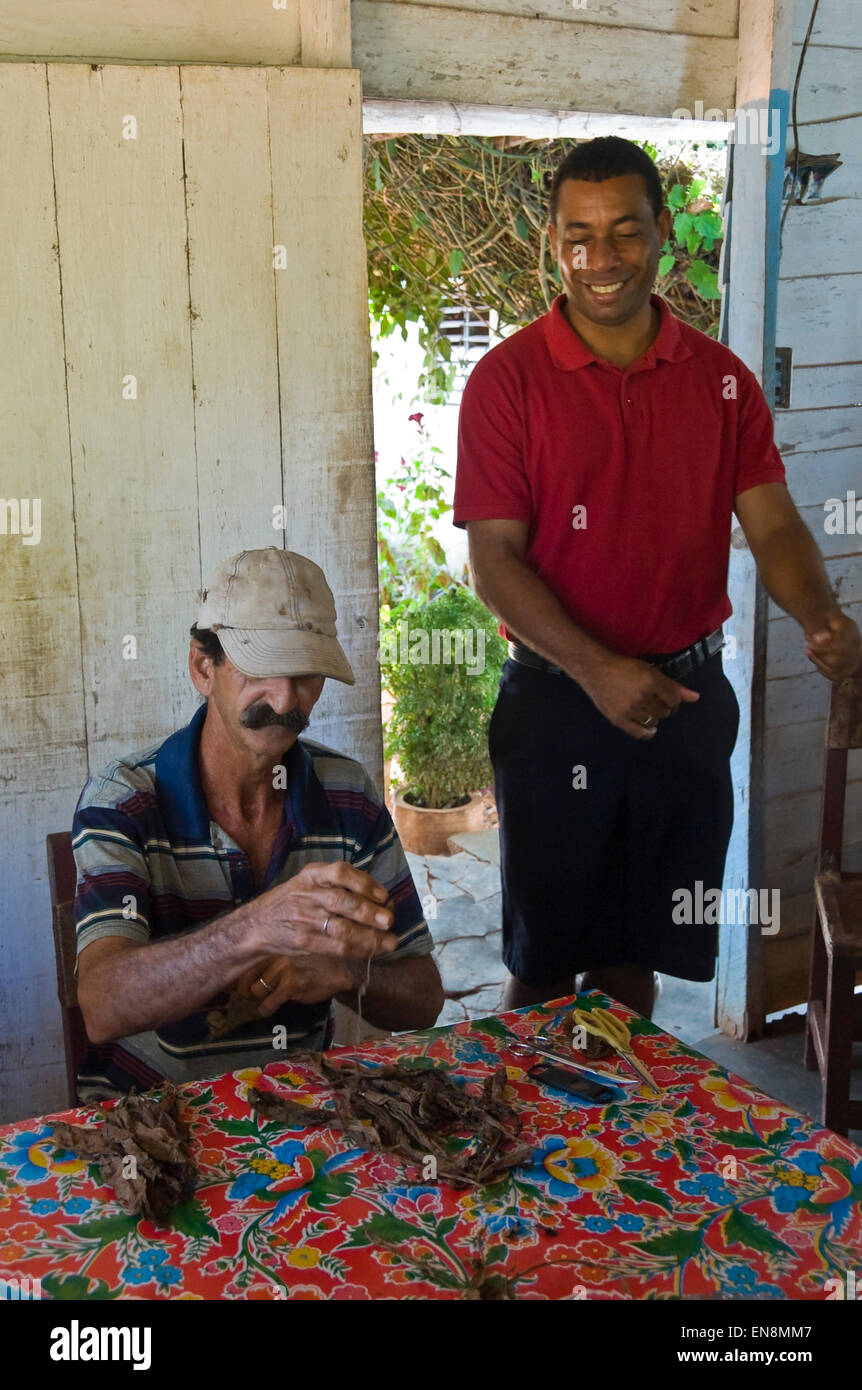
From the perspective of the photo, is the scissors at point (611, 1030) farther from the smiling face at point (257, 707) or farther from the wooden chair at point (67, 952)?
the wooden chair at point (67, 952)

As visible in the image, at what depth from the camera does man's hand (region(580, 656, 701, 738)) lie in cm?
233

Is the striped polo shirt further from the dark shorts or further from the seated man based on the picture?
the dark shorts

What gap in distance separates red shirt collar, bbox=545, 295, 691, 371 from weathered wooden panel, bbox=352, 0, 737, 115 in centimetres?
65

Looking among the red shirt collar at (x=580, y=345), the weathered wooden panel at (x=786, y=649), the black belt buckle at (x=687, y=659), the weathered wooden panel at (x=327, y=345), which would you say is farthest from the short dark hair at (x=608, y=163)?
the weathered wooden panel at (x=786, y=649)

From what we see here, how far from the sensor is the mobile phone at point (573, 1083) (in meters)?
1.55

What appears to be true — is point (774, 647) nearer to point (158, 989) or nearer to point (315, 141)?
point (315, 141)

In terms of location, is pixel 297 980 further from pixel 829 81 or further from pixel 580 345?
pixel 829 81

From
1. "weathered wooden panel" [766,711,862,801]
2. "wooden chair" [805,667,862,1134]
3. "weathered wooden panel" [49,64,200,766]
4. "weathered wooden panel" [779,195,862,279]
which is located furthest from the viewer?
"weathered wooden panel" [766,711,862,801]

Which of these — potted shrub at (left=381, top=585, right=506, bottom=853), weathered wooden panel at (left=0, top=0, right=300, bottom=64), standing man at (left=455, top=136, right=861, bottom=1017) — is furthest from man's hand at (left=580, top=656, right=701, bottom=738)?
potted shrub at (left=381, top=585, right=506, bottom=853)

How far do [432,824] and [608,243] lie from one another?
10.8ft

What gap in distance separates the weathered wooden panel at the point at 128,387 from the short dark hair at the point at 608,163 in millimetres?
838

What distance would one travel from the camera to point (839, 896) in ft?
10.1
